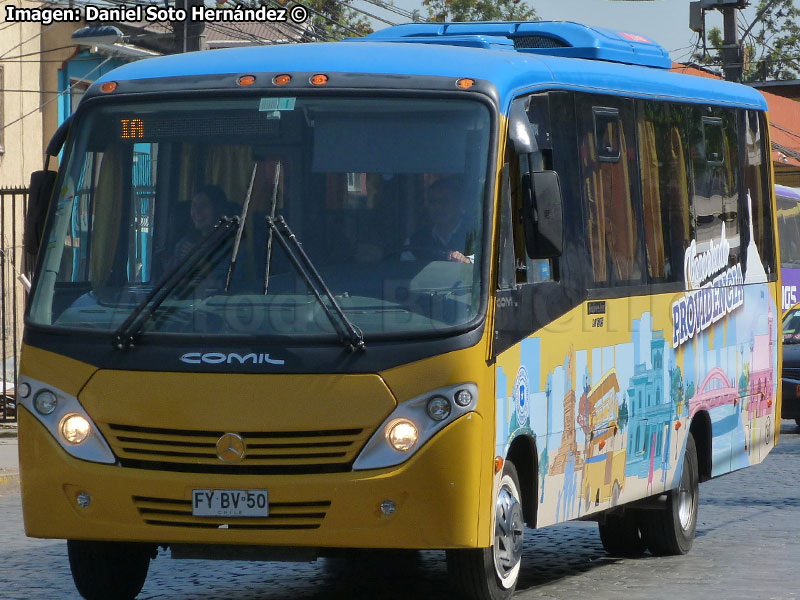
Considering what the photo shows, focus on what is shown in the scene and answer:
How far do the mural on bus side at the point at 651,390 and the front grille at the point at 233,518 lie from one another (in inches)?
35.8

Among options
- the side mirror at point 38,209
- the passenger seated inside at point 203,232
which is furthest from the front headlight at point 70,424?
the side mirror at point 38,209

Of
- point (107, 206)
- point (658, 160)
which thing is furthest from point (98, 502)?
point (658, 160)

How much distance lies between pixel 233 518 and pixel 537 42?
4.30 meters

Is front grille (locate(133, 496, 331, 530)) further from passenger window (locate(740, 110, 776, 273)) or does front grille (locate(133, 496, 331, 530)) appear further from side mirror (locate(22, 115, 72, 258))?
passenger window (locate(740, 110, 776, 273))

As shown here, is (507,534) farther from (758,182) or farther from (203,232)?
(758,182)

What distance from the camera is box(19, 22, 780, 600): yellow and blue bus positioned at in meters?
7.12

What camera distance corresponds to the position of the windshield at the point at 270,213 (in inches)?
289

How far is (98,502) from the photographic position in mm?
7293

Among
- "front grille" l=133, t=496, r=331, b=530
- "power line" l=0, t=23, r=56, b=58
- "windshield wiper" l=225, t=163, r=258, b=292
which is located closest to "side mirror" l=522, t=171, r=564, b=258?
"windshield wiper" l=225, t=163, r=258, b=292

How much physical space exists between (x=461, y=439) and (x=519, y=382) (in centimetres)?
78

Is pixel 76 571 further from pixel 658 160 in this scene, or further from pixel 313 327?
pixel 658 160

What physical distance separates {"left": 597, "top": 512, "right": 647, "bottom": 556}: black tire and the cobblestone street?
0.11 metres

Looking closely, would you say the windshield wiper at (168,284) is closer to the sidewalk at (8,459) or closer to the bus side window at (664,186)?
the bus side window at (664,186)

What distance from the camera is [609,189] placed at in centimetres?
941
